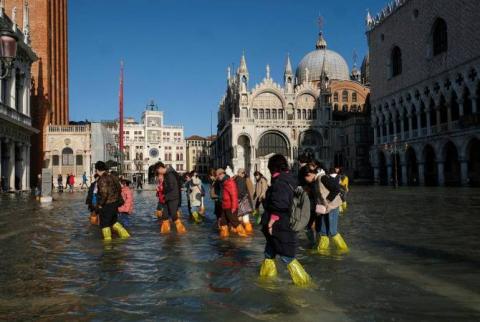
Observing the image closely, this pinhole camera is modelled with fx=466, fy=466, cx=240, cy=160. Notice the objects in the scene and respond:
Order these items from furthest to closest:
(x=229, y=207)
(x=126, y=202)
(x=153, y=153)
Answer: (x=153, y=153), (x=126, y=202), (x=229, y=207)

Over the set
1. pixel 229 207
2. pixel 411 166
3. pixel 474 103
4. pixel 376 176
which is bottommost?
pixel 229 207

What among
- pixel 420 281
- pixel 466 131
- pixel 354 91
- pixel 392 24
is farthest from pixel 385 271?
pixel 354 91

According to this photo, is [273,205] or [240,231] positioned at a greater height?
[273,205]

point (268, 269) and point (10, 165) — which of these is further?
point (10, 165)

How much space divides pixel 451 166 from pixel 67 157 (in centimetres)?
3866

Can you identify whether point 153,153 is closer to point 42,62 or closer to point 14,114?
point 42,62

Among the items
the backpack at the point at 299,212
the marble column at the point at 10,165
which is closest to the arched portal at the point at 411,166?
the marble column at the point at 10,165

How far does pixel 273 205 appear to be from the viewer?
5902mm

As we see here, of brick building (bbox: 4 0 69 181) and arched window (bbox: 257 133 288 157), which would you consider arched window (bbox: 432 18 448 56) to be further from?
brick building (bbox: 4 0 69 181)

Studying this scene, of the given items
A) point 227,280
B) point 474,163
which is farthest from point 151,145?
point 227,280

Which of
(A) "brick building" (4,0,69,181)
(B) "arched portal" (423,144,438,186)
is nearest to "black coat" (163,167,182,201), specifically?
(A) "brick building" (4,0,69,181)

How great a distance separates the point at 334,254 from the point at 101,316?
447 centimetres

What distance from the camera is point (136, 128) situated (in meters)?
125

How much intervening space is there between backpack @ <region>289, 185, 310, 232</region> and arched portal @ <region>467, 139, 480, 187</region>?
3704 cm
